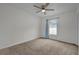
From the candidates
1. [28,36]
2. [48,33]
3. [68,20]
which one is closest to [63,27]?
[68,20]

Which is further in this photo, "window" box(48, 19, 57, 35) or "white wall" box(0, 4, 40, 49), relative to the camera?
"window" box(48, 19, 57, 35)

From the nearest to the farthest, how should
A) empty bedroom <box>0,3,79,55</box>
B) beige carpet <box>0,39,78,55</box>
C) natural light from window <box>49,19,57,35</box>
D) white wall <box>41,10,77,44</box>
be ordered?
1. beige carpet <box>0,39,78,55</box>
2. empty bedroom <box>0,3,79,55</box>
3. white wall <box>41,10,77,44</box>
4. natural light from window <box>49,19,57,35</box>

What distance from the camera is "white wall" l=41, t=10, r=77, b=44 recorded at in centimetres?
426

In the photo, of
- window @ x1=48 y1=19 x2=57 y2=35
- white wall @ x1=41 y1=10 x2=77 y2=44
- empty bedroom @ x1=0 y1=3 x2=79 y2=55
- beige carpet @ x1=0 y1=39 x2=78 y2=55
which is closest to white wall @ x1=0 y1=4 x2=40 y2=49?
empty bedroom @ x1=0 y1=3 x2=79 y2=55

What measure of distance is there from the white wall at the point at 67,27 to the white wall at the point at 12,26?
8.72ft

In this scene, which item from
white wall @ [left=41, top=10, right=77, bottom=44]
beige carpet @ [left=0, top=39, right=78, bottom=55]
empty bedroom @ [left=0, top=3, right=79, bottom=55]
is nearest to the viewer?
beige carpet @ [left=0, top=39, right=78, bottom=55]

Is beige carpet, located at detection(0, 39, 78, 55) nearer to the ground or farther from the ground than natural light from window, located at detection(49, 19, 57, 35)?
nearer to the ground

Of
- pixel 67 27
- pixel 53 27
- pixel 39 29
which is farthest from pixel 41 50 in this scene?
pixel 39 29

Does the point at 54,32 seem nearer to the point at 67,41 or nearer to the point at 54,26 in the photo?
the point at 54,26

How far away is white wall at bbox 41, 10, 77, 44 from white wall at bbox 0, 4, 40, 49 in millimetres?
2658

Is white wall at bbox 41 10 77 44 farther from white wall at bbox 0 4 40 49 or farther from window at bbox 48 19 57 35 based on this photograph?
white wall at bbox 0 4 40 49

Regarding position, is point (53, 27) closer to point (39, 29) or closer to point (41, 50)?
point (39, 29)

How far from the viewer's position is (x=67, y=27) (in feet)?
15.3

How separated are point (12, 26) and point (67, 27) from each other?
3.74m
